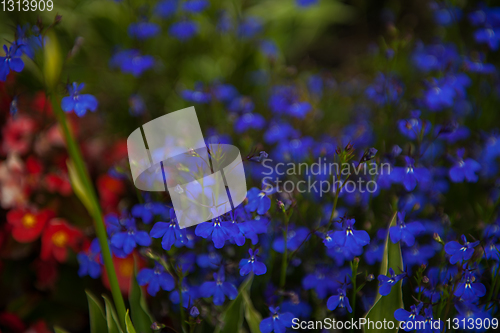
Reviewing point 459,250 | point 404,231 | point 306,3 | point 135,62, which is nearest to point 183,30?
point 135,62

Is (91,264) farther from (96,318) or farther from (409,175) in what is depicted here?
(409,175)

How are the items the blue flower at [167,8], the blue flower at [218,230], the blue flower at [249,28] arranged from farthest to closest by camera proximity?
the blue flower at [249,28] < the blue flower at [167,8] < the blue flower at [218,230]

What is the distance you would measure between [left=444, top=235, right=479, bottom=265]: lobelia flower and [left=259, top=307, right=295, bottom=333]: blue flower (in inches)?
16.2

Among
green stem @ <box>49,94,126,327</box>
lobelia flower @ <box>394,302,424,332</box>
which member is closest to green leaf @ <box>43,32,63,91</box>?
green stem @ <box>49,94,126,327</box>

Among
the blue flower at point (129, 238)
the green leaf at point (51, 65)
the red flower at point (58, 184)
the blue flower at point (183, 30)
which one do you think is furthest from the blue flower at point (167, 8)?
the blue flower at point (129, 238)

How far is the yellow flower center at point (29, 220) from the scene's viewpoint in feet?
4.77

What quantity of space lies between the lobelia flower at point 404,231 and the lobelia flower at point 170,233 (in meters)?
0.53

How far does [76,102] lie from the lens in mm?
1050

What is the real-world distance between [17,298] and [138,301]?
61 centimetres

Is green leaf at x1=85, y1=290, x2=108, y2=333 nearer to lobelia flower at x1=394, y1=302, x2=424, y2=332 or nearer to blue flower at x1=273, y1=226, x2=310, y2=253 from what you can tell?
blue flower at x1=273, y1=226, x2=310, y2=253

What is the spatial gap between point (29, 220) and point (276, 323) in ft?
3.18

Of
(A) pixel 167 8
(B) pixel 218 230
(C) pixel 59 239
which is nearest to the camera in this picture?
(B) pixel 218 230

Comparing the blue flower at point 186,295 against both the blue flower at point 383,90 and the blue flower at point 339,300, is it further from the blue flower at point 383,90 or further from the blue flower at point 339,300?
the blue flower at point 383,90

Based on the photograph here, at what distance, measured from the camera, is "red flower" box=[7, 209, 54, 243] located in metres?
1.43
